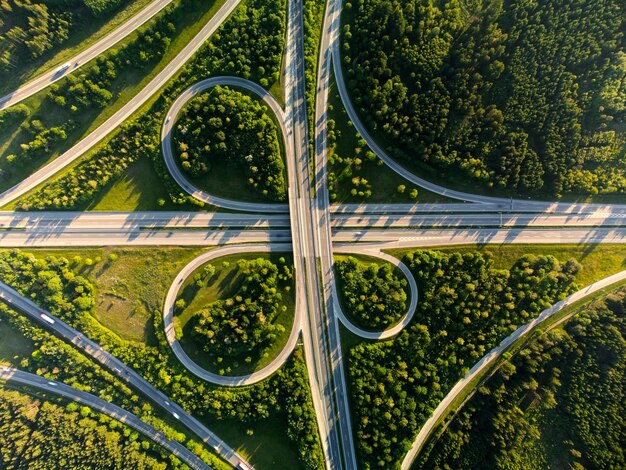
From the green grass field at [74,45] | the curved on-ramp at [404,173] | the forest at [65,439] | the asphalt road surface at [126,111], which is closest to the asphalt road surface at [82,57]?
the green grass field at [74,45]

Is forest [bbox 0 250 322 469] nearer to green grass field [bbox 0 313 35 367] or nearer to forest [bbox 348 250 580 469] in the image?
green grass field [bbox 0 313 35 367]

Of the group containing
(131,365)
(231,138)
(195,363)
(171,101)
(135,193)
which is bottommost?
(131,365)

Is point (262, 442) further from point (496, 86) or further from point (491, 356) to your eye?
point (496, 86)

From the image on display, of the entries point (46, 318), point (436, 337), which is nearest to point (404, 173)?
point (436, 337)

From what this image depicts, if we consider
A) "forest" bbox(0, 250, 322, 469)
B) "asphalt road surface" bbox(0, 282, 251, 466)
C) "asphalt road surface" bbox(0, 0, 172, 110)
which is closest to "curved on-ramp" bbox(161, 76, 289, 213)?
"asphalt road surface" bbox(0, 0, 172, 110)

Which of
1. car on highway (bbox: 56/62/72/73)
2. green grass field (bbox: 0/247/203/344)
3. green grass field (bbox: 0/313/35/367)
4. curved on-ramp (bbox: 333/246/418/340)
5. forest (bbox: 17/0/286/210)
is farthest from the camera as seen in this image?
curved on-ramp (bbox: 333/246/418/340)

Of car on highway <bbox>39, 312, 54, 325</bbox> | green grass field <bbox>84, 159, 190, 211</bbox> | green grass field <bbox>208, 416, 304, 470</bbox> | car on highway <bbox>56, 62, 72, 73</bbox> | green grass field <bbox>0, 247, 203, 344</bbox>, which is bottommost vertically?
car on highway <bbox>39, 312, 54, 325</bbox>
